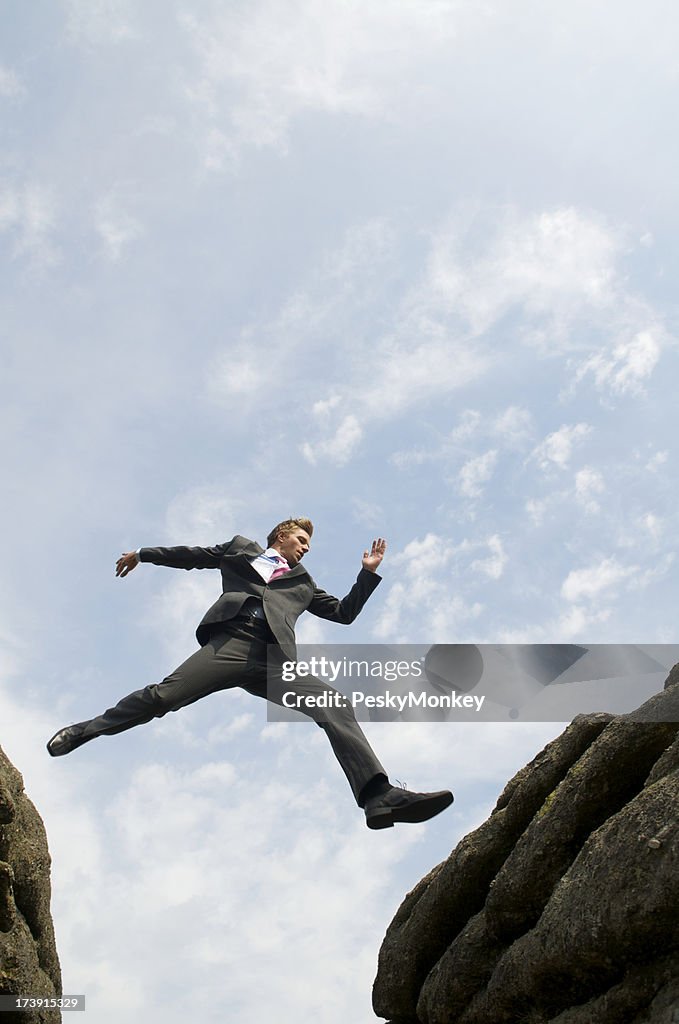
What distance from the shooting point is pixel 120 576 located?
10.5 meters

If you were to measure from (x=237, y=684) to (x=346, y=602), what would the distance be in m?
1.80

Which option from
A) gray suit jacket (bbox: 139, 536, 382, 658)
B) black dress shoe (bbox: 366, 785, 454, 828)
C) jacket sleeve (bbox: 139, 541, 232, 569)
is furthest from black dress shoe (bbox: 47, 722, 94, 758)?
black dress shoe (bbox: 366, 785, 454, 828)

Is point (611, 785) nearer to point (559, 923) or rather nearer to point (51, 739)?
point (559, 923)

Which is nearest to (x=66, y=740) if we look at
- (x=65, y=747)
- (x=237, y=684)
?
(x=65, y=747)

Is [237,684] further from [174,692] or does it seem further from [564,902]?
[564,902]

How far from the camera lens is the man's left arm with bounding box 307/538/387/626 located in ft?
33.9

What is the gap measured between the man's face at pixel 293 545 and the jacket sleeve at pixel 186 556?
0.63 metres

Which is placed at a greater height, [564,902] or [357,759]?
[357,759]

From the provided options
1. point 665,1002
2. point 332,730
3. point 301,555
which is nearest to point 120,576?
point 301,555

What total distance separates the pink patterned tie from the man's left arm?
45cm

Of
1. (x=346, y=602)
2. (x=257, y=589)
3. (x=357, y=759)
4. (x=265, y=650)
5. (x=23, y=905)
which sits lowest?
(x=357, y=759)

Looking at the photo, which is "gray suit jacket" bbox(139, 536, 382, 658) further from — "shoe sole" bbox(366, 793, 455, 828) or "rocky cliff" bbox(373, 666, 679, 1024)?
"rocky cliff" bbox(373, 666, 679, 1024)

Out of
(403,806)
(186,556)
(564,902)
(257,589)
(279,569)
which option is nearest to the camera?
(403,806)

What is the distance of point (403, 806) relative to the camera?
8.20 metres
